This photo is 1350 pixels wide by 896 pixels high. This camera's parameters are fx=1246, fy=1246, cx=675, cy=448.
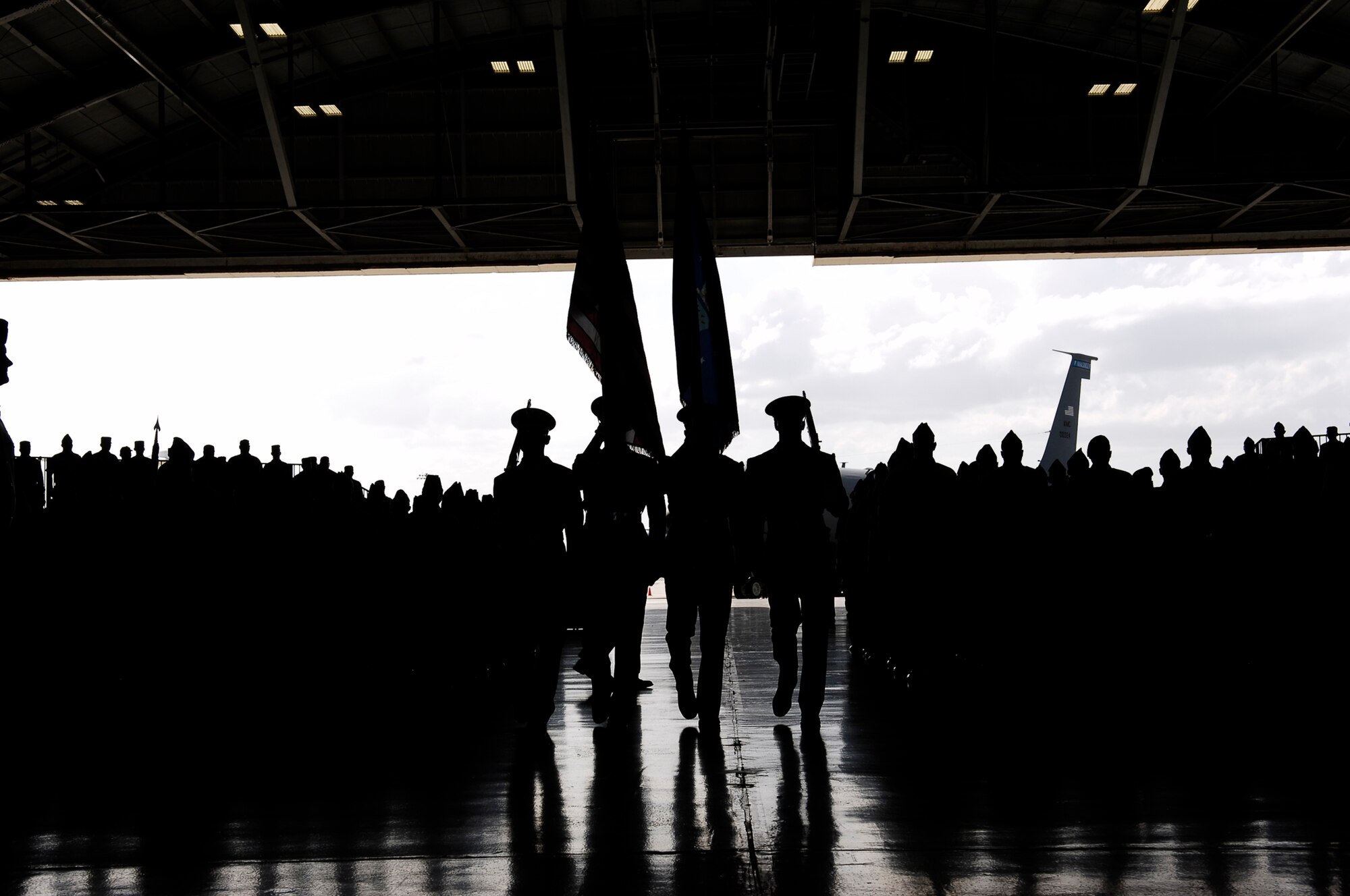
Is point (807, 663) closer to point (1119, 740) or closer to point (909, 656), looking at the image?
point (1119, 740)

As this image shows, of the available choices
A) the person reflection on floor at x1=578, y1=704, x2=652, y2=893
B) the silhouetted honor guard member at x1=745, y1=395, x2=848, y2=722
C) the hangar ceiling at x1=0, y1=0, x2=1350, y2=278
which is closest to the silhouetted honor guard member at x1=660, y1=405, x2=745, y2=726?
the silhouetted honor guard member at x1=745, y1=395, x2=848, y2=722

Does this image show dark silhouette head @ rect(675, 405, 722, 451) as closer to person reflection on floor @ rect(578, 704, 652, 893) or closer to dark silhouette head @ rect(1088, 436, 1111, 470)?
person reflection on floor @ rect(578, 704, 652, 893)

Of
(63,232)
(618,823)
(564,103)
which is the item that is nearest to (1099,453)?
(618,823)

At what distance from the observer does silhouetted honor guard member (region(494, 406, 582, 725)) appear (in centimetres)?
680

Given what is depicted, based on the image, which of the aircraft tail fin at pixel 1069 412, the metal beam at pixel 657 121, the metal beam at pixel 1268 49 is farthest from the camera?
the aircraft tail fin at pixel 1069 412

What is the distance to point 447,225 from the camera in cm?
1994

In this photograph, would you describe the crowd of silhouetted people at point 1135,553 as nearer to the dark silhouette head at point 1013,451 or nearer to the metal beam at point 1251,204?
the dark silhouette head at point 1013,451

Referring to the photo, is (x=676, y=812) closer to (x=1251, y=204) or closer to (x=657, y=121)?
(x=657, y=121)

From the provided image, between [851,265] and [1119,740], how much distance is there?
54.5 ft

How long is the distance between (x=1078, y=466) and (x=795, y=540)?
110 inches

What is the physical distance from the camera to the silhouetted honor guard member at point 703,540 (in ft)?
22.6

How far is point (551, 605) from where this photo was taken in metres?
6.86

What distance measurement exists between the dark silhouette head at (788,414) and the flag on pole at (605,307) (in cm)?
261

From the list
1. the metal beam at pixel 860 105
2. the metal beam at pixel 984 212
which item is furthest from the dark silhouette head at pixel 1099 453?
the metal beam at pixel 984 212
